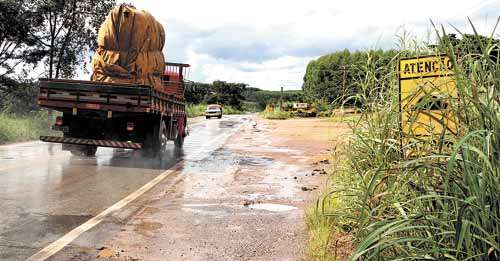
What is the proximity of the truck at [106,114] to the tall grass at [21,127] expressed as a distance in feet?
19.4

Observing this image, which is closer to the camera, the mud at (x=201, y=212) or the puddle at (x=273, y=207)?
the mud at (x=201, y=212)

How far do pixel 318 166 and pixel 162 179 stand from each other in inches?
175

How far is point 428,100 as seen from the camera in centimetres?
294

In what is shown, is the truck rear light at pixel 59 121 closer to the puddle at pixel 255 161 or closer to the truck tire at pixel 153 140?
the truck tire at pixel 153 140

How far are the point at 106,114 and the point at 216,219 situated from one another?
6095 millimetres

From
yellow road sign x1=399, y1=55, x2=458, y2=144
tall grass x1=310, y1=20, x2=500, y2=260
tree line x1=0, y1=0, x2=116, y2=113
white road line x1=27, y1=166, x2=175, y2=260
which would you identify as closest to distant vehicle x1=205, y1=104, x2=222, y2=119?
tree line x1=0, y1=0, x2=116, y2=113

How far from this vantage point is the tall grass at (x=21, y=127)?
695 inches

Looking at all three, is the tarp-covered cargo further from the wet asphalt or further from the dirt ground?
the dirt ground

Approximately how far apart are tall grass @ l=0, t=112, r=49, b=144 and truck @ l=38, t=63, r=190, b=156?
5.91m

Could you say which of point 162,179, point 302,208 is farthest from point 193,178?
point 302,208

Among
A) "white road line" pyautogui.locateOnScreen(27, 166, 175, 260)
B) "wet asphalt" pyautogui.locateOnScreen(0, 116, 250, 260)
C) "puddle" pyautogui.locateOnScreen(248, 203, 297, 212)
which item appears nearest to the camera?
"white road line" pyautogui.locateOnScreen(27, 166, 175, 260)

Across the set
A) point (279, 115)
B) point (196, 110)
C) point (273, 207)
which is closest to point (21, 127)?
point (273, 207)

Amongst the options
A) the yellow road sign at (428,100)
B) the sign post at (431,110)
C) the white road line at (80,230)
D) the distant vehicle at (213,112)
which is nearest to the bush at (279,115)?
the distant vehicle at (213,112)

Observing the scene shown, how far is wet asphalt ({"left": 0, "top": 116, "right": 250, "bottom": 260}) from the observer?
552 centimetres
